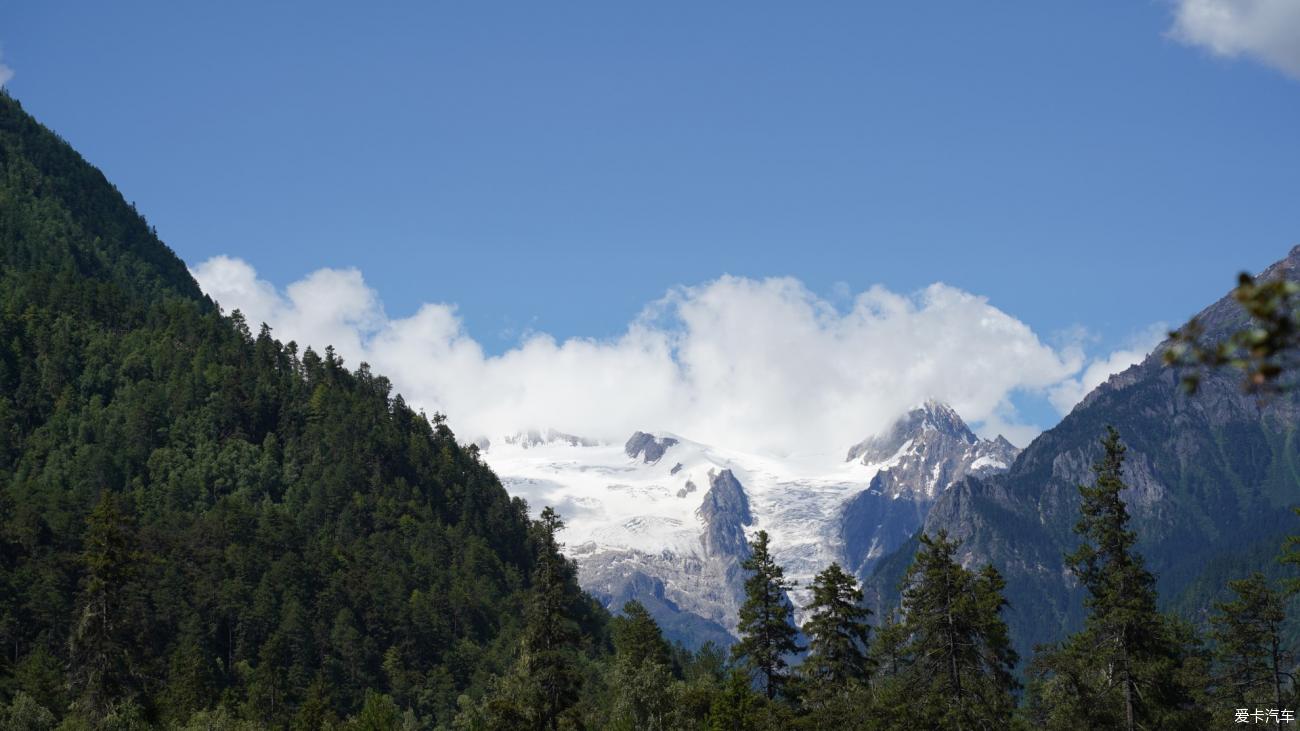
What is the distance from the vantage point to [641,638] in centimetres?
11588

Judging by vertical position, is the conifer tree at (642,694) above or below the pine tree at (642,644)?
below

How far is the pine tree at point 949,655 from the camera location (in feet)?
205

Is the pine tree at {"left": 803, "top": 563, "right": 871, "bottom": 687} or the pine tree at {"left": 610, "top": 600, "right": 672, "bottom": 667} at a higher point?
the pine tree at {"left": 610, "top": 600, "right": 672, "bottom": 667}

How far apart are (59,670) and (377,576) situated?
70250mm

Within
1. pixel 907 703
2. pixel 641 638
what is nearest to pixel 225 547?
pixel 641 638

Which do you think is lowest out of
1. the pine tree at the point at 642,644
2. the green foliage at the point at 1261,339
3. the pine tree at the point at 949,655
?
the green foliage at the point at 1261,339

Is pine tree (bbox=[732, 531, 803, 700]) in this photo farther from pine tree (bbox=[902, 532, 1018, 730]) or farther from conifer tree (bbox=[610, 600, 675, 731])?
conifer tree (bbox=[610, 600, 675, 731])

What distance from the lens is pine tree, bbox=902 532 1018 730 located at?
205 ft

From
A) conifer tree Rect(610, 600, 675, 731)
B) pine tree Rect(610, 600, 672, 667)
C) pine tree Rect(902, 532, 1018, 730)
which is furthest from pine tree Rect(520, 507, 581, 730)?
pine tree Rect(610, 600, 672, 667)

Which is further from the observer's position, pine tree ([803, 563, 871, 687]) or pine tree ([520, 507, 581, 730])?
pine tree ([803, 563, 871, 687])

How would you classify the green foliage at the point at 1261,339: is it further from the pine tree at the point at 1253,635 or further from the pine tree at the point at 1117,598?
the pine tree at the point at 1253,635

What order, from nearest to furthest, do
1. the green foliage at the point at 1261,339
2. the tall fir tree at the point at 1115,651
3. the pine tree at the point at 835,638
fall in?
the green foliage at the point at 1261,339 → the tall fir tree at the point at 1115,651 → the pine tree at the point at 835,638

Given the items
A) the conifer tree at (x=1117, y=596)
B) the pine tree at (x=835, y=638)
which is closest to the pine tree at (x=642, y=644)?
the pine tree at (x=835, y=638)

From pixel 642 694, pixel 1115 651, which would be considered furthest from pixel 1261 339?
pixel 642 694
